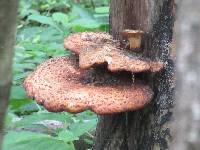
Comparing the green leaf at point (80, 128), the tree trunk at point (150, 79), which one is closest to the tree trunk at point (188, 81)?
the tree trunk at point (150, 79)

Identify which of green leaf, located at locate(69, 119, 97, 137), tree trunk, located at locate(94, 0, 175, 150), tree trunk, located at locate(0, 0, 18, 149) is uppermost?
tree trunk, located at locate(0, 0, 18, 149)

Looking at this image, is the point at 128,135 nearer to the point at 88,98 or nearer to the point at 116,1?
the point at 88,98

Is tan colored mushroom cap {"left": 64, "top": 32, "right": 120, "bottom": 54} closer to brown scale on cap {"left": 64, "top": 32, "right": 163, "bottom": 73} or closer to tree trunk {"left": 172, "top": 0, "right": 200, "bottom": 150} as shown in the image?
brown scale on cap {"left": 64, "top": 32, "right": 163, "bottom": 73}

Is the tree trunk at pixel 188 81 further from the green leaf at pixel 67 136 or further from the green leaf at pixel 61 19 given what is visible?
the green leaf at pixel 61 19

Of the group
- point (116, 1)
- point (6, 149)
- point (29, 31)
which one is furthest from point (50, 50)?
point (6, 149)

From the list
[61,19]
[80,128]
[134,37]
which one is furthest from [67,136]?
[61,19]

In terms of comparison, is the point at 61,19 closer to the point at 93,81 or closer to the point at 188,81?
Answer: the point at 93,81

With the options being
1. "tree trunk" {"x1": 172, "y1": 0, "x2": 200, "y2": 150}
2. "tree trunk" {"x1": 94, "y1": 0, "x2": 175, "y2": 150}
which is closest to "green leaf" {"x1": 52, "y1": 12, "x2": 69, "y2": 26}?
"tree trunk" {"x1": 94, "y1": 0, "x2": 175, "y2": 150}
